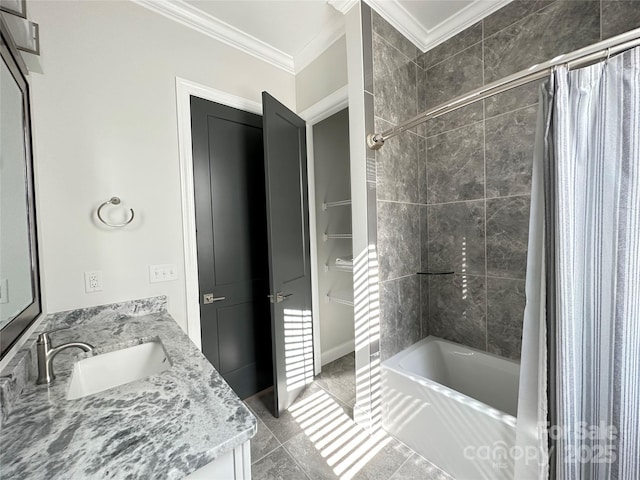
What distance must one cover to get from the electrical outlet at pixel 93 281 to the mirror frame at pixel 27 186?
0.18 meters

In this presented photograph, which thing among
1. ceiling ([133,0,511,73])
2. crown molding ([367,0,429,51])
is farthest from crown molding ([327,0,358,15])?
crown molding ([367,0,429,51])

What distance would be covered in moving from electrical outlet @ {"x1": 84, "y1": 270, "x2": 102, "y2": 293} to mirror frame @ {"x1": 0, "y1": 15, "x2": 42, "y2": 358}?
184mm

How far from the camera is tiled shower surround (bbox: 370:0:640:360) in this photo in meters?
1.54

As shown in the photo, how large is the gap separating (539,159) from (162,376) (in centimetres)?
154

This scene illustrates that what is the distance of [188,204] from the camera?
5.33 feet

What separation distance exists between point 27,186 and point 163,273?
27.8 inches

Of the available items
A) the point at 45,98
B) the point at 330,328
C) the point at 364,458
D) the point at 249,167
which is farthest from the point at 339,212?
the point at 45,98

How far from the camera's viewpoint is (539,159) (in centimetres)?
94

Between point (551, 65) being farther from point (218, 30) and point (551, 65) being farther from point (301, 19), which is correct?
point (218, 30)

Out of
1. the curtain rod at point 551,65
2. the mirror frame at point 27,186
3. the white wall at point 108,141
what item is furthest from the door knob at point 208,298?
the curtain rod at point 551,65

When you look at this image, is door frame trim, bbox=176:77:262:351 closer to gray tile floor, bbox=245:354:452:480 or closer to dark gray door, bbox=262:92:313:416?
dark gray door, bbox=262:92:313:416

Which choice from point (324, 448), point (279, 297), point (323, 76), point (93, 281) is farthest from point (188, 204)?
point (324, 448)

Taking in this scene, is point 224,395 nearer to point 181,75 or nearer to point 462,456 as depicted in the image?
point 462,456

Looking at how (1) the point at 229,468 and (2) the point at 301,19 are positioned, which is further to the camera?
(2) the point at 301,19
